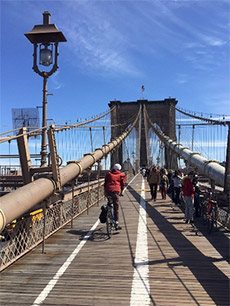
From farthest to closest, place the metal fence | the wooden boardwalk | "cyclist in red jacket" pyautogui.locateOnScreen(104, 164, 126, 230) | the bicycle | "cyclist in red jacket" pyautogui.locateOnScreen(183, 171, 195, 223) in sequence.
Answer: "cyclist in red jacket" pyautogui.locateOnScreen(183, 171, 195, 223), "cyclist in red jacket" pyautogui.locateOnScreen(104, 164, 126, 230), the bicycle, the metal fence, the wooden boardwalk

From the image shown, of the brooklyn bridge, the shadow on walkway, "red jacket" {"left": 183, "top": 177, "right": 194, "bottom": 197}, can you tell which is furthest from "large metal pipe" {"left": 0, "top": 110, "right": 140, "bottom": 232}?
"red jacket" {"left": 183, "top": 177, "right": 194, "bottom": 197}

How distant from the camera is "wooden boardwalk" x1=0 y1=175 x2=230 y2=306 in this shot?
2826 millimetres

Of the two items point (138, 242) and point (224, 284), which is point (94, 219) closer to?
point (138, 242)

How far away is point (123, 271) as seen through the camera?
3453 mm

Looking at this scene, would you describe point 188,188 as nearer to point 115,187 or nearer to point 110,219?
point 115,187

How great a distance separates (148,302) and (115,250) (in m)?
1.59

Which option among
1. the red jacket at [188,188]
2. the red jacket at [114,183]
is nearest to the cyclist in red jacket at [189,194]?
the red jacket at [188,188]

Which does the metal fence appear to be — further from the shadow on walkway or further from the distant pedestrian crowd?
the distant pedestrian crowd

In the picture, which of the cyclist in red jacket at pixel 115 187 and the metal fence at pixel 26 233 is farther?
the cyclist in red jacket at pixel 115 187

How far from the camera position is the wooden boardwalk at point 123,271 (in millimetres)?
2826

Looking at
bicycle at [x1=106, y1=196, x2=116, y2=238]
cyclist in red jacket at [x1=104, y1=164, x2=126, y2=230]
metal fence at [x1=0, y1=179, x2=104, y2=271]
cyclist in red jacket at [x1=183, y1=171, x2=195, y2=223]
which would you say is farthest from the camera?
cyclist in red jacket at [x1=183, y1=171, x2=195, y2=223]

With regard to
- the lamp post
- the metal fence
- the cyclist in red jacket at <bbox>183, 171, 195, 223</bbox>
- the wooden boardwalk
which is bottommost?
the wooden boardwalk

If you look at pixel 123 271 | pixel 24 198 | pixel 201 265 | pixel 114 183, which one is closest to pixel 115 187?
pixel 114 183

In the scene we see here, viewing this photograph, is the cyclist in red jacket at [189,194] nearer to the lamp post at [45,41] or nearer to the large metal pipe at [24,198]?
the large metal pipe at [24,198]
